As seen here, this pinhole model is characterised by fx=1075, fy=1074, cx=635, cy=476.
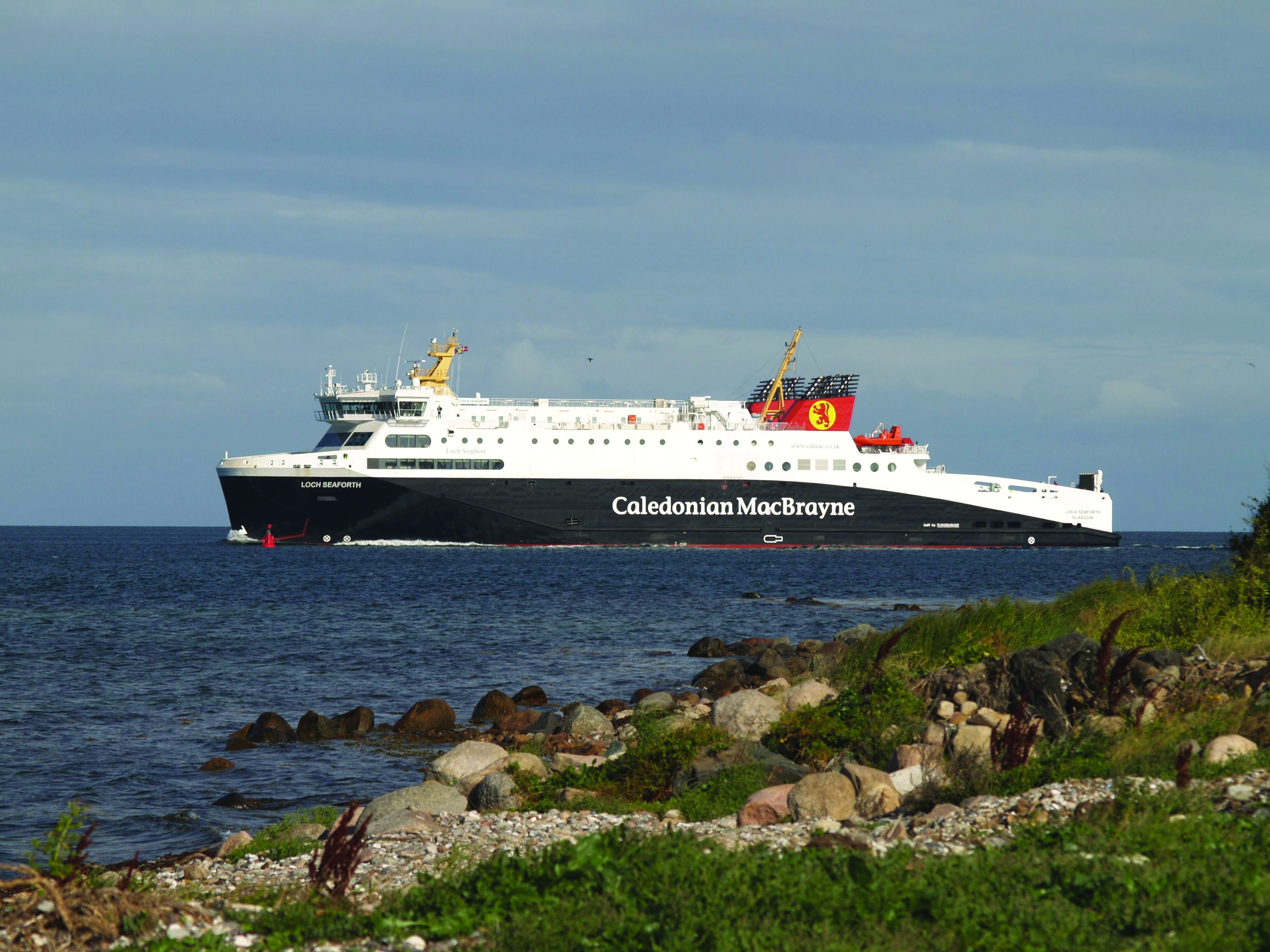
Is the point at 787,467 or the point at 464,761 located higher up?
the point at 787,467

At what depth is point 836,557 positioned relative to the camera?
5481cm

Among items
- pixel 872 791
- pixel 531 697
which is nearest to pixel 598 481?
pixel 531 697

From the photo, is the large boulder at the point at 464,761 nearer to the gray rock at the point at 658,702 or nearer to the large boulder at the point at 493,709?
the gray rock at the point at 658,702

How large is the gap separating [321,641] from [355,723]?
390 inches

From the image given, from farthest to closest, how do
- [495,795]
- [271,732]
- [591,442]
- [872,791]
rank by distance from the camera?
1. [591,442]
2. [271,732]
3. [495,795]
4. [872,791]

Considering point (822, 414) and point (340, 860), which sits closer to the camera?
point (340, 860)

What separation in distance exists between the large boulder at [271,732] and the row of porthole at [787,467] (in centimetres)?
4136

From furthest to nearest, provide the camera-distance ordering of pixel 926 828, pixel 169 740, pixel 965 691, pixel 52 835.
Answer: pixel 169 740, pixel 965 691, pixel 926 828, pixel 52 835

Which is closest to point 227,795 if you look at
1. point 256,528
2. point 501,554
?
Answer: point 501,554

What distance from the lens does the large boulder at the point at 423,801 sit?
Result: 9531 millimetres

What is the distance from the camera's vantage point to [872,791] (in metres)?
8.23

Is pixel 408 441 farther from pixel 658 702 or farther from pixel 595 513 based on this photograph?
pixel 658 702

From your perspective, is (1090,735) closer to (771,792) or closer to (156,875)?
(771,792)

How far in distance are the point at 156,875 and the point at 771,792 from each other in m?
4.86
